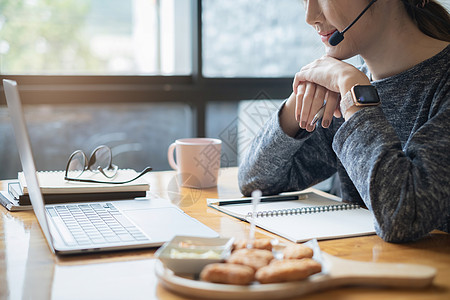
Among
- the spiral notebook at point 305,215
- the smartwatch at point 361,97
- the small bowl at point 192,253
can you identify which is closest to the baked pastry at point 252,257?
the small bowl at point 192,253

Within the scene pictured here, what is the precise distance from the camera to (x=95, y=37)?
2.74m

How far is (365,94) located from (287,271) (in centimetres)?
48

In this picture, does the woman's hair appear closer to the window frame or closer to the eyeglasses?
the eyeglasses

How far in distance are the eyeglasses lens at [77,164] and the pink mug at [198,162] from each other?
0.78 ft

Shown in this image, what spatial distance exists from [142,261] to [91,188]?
432 millimetres

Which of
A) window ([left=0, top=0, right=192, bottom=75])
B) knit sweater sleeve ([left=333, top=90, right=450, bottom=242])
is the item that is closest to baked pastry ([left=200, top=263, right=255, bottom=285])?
knit sweater sleeve ([left=333, top=90, right=450, bottom=242])

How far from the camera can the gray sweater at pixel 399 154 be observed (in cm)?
88

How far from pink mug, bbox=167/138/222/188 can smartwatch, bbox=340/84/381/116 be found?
44 cm

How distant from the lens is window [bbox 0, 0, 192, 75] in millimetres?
2514

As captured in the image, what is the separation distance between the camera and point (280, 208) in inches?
43.0

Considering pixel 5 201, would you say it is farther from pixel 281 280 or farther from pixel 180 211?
pixel 281 280

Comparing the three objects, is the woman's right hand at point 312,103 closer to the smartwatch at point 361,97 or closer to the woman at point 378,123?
the woman at point 378,123

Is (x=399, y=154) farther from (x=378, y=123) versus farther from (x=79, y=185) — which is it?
(x=79, y=185)

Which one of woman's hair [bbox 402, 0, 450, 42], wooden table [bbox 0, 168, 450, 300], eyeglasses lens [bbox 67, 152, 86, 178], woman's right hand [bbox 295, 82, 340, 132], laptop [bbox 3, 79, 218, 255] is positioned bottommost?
wooden table [bbox 0, 168, 450, 300]
